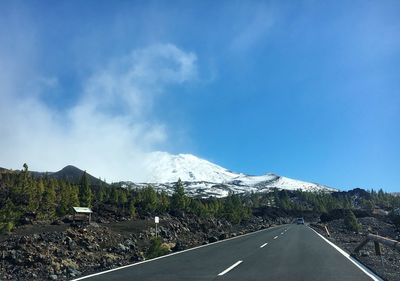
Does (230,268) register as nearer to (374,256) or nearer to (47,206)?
(374,256)

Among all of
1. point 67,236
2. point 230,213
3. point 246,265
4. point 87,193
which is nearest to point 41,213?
point 87,193

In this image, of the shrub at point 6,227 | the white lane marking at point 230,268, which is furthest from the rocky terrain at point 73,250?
the white lane marking at point 230,268

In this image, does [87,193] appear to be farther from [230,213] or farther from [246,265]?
[246,265]

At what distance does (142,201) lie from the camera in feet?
347

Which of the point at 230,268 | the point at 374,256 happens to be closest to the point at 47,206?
→ the point at 374,256

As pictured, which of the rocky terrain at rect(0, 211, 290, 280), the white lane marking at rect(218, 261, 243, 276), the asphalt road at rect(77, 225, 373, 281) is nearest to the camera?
the asphalt road at rect(77, 225, 373, 281)

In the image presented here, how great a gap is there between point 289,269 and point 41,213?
6704cm

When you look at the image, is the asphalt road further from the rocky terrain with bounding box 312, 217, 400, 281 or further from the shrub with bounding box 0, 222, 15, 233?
the shrub with bounding box 0, 222, 15, 233

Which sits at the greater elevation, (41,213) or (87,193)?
(87,193)

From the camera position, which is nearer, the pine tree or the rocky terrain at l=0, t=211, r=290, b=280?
the rocky terrain at l=0, t=211, r=290, b=280

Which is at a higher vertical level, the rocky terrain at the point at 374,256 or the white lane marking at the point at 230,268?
the rocky terrain at the point at 374,256

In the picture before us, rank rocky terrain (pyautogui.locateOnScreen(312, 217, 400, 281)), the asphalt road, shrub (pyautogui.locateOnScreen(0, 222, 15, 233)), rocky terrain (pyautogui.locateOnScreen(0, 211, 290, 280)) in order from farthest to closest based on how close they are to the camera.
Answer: shrub (pyautogui.locateOnScreen(0, 222, 15, 233))
rocky terrain (pyautogui.locateOnScreen(0, 211, 290, 280))
rocky terrain (pyautogui.locateOnScreen(312, 217, 400, 281))
the asphalt road

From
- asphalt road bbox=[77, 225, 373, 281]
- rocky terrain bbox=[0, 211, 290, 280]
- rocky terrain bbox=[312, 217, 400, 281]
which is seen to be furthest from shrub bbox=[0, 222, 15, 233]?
asphalt road bbox=[77, 225, 373, 281]

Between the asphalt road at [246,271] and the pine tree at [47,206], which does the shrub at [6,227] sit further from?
the asphalt road at [246,271]
